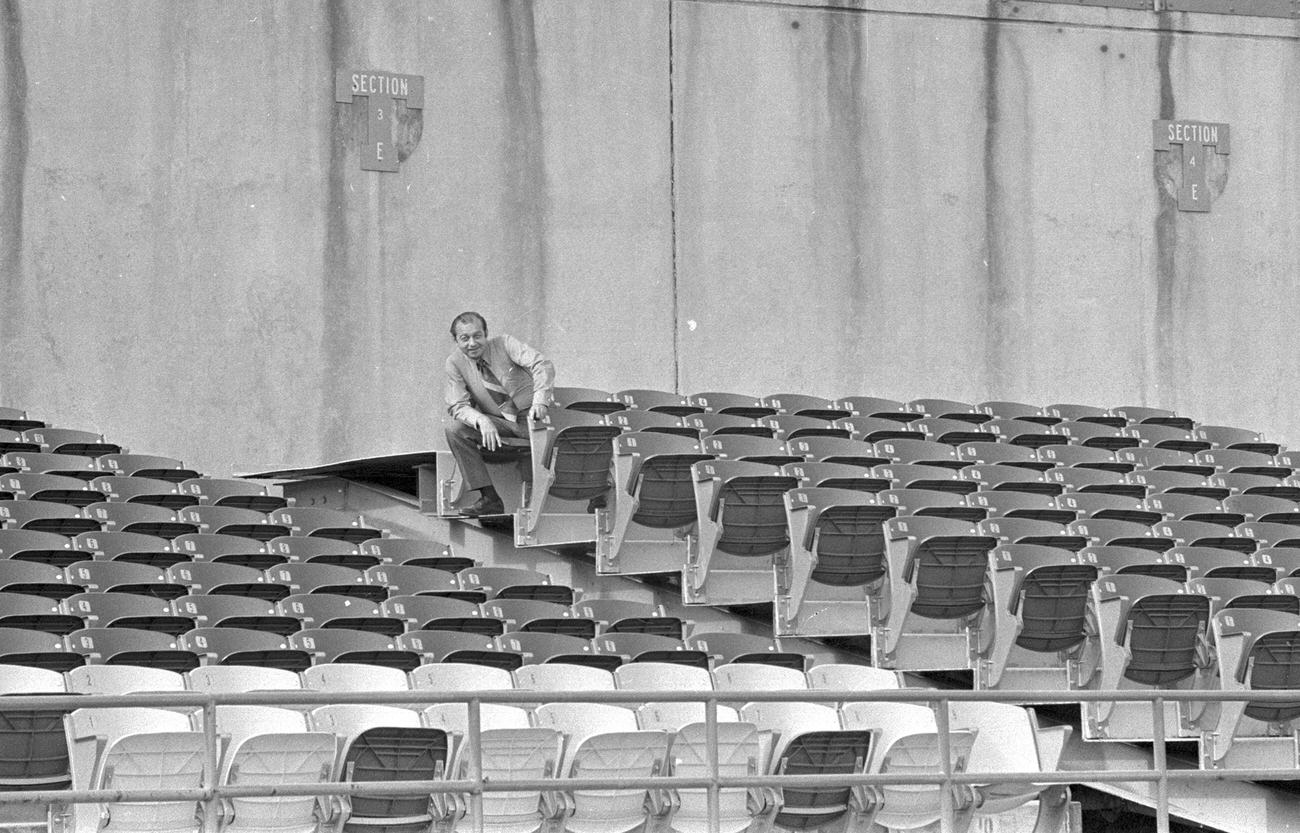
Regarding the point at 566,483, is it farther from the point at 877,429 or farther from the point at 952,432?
the point at 952,432

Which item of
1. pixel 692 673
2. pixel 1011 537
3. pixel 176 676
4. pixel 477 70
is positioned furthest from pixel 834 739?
pixel 477 70

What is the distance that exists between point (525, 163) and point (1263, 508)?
227 inches

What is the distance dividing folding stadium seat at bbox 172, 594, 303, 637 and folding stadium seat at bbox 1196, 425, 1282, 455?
733 cm

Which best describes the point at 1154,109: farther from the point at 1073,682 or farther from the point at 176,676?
the point at 176,676

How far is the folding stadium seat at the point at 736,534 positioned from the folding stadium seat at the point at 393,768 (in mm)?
3198

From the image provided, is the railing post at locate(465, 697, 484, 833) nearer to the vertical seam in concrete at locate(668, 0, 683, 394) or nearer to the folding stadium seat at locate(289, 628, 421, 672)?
the folding stadium seat at locate(289, 628, 421, 672)

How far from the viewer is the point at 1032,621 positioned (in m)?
8.67

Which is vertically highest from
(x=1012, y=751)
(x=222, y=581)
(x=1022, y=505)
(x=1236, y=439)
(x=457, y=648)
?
(x=1236, y=439)

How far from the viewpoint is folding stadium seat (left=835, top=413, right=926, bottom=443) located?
1222 centimetres

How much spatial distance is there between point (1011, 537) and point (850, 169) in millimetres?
5777

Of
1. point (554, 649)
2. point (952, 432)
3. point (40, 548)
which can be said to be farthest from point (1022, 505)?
point (40, 548)

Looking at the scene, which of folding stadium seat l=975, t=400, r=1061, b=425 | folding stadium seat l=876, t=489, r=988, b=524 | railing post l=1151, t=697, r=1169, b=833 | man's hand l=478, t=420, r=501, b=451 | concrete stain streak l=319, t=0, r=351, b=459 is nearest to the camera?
railing post l=1151, t=697, r=1169, b=833

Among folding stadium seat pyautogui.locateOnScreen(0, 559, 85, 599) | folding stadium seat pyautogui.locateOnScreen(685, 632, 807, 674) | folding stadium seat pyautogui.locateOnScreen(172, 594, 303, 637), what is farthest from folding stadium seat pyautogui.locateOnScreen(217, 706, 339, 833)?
folding stadium seat pyautogui.locateOnScreen(0, 559, 85, 599)

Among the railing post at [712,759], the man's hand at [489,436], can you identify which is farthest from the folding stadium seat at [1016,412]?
the railing post at [712,759]
